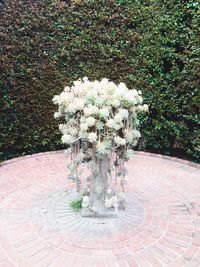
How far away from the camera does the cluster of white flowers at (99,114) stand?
3379mm

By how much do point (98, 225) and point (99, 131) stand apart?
1.06 meters

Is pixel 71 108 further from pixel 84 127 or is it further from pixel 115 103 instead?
pixel 115 103

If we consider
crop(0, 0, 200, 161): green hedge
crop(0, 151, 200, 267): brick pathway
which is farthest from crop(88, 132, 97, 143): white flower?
crop(0, 0, 200, 161): green hedge

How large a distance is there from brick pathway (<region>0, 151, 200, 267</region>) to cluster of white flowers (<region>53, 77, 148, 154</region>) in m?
0.92

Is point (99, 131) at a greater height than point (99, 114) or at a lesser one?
lesser

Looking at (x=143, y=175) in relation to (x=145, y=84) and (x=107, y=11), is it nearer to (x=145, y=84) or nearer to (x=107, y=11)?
(x=145, y=84)

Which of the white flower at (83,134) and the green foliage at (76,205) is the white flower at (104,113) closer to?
the white flower at (83,134)

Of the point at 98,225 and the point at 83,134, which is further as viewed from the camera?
the point at 98,225

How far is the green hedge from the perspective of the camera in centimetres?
578

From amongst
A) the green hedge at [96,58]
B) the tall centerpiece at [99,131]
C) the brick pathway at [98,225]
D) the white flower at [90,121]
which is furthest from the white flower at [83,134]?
the green hedge at [96,58]

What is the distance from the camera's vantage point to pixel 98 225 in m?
3.70

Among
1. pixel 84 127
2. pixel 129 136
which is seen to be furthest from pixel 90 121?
pixel 129 136

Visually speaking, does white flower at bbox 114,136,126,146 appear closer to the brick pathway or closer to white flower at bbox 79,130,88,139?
white flower at bbox 79,130,88,139

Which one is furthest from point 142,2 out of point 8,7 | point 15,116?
point 15,116
